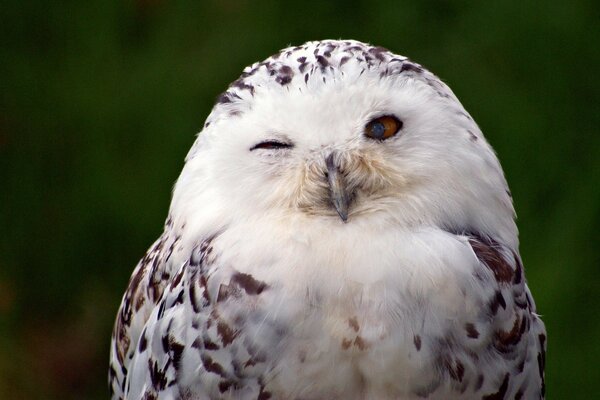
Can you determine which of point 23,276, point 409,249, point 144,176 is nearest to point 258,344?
point 409,249

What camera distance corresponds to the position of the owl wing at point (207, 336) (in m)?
1.21

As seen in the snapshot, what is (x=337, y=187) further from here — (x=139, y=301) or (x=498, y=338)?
(x=139, y=301)

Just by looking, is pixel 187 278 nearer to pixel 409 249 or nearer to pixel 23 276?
pixel 409 249

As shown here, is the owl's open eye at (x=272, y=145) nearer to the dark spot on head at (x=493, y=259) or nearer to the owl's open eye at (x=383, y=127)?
the owl's open eye at (x=383, y=127)

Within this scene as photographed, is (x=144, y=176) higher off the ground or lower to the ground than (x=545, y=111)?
lower

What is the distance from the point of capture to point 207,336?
123 cm

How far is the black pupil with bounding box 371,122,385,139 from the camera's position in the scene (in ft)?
4.05

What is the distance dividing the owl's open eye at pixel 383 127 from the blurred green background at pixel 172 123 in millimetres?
1085

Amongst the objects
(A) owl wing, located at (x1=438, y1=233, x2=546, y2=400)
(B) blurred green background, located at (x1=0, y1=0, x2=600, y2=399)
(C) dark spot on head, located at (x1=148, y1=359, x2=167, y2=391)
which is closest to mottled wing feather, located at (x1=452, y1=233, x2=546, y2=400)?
(A) owl wing, located at (x1=438, y1=233, x2=546, y2=400)

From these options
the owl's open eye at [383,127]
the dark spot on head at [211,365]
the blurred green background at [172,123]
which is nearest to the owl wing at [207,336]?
the dark spot on head at [211,365]

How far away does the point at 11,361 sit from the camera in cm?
240

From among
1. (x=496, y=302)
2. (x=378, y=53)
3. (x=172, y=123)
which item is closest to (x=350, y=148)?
(x=378, y=53)

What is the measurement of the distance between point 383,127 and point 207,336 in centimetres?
35

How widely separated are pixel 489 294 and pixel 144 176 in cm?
130
